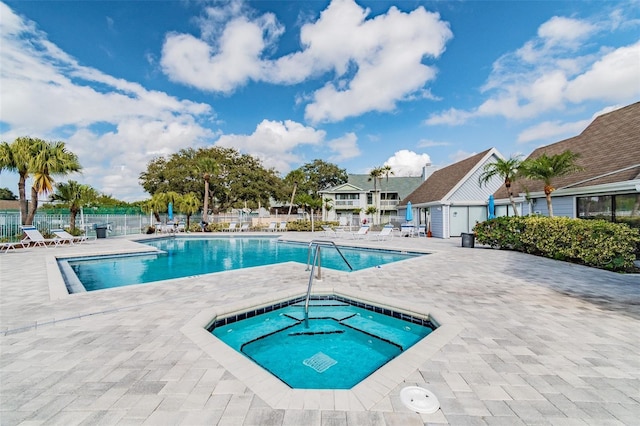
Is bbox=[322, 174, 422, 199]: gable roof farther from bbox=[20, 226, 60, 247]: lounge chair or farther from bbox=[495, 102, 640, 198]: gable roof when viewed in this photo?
bbox=[20, 226, 60, 247]: lounge chair

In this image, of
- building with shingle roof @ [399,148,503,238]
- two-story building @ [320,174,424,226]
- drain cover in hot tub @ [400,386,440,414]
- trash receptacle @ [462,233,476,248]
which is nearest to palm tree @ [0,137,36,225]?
drain cover in hot tub @ [400,386,440,414]

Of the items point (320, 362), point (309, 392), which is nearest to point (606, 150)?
point (320, 362)

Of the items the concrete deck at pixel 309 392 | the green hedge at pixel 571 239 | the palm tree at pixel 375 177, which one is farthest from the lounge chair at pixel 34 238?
the palm tree at pixel 375 177

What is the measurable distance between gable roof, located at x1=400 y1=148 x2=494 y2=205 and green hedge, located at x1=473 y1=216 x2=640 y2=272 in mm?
6253

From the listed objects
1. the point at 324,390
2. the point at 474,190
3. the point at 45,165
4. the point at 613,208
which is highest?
the point at 45,165

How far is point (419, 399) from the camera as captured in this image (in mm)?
2355

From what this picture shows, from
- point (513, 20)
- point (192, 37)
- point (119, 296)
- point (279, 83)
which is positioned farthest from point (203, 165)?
point (513, 20)

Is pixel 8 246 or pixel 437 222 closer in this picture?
pixel 8 246

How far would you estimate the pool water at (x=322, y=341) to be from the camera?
141 inches

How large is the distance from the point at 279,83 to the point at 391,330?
20.3 metres

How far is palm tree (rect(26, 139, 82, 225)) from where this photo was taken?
14.1 m

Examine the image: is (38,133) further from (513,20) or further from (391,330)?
(513,20)

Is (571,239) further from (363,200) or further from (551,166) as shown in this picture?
(363,200)

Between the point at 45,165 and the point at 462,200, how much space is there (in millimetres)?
24071
